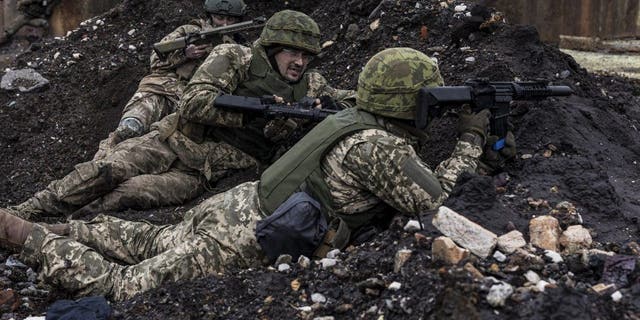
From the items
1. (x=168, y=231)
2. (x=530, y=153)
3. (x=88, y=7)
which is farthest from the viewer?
(x=88, y=7)

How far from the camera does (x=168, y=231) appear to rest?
5.64 meters

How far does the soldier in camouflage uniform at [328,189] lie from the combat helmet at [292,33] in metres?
1.57

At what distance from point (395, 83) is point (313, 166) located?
2.09 ft

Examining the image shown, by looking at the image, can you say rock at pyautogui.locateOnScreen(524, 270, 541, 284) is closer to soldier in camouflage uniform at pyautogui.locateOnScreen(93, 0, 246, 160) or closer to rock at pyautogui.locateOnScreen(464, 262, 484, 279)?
rock at pyautogui.locateOnScreen(464, 262, 484, 279)

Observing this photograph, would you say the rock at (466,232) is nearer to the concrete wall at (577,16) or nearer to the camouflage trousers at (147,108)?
the camouflage trousers at (147,108)

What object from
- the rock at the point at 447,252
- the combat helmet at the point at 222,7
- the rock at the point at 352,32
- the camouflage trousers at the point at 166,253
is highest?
the combat helmet at the point at 222,7

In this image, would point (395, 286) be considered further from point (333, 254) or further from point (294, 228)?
point (294, 228)

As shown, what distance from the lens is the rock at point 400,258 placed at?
4.38 meters

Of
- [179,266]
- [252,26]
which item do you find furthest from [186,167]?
[179,266]

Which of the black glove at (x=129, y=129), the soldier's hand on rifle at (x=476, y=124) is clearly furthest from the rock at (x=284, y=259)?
the black glove at (x=129, y=129)

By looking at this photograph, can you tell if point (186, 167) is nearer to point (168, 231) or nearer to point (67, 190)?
point (67, 190)

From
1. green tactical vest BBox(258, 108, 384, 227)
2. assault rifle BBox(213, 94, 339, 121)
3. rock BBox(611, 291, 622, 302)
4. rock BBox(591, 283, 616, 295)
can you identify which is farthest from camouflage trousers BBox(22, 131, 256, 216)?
rock BBox(611, 291, 622, 302)

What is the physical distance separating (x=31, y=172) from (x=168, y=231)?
3273 millimetres

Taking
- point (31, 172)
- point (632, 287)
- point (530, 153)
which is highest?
point (632, 287)
